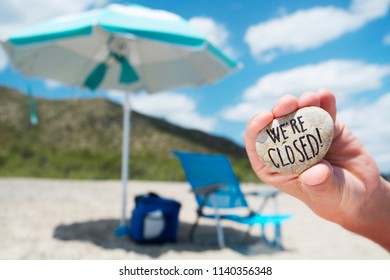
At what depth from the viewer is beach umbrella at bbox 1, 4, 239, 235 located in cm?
347

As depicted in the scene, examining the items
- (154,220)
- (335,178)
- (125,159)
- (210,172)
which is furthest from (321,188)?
(125,159)

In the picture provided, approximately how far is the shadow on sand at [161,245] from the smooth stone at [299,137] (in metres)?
2.33

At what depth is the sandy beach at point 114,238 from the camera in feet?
11.2

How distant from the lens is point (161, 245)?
385 cm

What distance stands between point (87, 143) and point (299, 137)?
495 inches

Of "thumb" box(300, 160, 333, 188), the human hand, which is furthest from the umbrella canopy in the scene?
"thumb" box(300, 160, 333, 188)

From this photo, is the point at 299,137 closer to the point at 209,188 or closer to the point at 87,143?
the point at 209,188

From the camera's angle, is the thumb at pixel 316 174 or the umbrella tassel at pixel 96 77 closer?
the thumb at pixel 316 174

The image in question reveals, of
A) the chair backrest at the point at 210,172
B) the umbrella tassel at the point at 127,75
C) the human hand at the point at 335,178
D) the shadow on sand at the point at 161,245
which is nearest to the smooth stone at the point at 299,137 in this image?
the human hand at the point at 335,178

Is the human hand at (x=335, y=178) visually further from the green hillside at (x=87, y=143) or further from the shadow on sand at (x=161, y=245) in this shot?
the green hillside at (x=87, y=143)

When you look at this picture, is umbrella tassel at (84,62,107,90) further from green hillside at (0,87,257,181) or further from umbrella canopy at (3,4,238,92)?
green hillside at (0,87,257,181)
